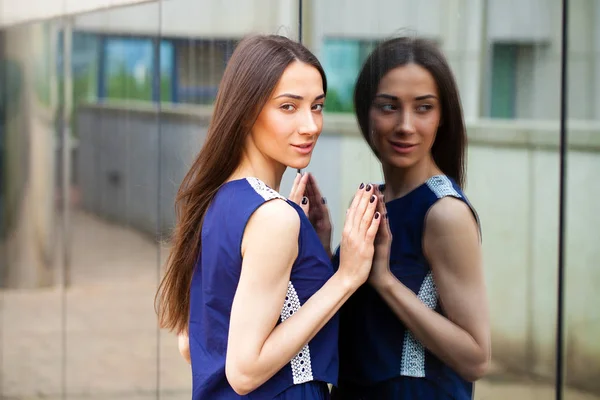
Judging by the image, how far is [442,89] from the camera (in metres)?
2.48

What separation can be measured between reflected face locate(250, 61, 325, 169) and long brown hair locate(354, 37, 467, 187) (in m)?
0.25

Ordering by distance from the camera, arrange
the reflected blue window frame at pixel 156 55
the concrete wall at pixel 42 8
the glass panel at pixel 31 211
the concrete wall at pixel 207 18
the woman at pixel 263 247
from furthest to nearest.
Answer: the glass panel at pixel 31 211, the concrete wall at pixel 42 8, the reflected blue window frame at pixel 156 55, the concrete wall at pixel 207 18, the woman at pixel 263 247

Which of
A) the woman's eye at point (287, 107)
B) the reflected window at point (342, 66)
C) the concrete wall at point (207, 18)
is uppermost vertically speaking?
the concrete wall at point (207, 18)

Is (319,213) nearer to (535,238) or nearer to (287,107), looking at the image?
(287,107)

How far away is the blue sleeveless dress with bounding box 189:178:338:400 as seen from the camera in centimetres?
226

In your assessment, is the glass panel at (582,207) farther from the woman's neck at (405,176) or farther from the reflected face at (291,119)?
the reflected face at (291,119)

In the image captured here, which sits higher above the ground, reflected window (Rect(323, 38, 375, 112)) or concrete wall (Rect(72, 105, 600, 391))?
reflected window (Rect(323, 38, 375, 112))

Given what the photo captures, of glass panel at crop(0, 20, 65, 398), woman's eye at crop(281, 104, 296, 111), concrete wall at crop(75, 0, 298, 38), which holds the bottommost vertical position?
glass panel at crop(0, 20, 65, 398)

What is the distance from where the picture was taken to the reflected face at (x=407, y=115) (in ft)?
8.14

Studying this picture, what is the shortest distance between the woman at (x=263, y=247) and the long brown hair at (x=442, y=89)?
0.67ft

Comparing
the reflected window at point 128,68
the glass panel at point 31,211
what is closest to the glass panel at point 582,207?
the reflected window at point 128,68

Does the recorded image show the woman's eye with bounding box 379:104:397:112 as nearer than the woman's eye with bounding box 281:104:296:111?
No

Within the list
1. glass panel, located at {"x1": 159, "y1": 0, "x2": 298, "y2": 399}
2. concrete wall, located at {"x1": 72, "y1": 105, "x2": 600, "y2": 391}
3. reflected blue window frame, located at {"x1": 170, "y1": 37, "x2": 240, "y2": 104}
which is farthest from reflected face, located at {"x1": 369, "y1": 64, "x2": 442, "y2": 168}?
reflected blue window frame, located at {"x1": 170, "y1": 37, "x2": 240, "y2": 104}

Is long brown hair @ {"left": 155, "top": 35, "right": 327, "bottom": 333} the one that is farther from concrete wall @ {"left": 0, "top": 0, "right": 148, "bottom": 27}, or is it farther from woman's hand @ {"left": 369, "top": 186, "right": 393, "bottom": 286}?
concrete wall @ {"left": 0, "top": 0, "right": 148, "bottom": 27}
